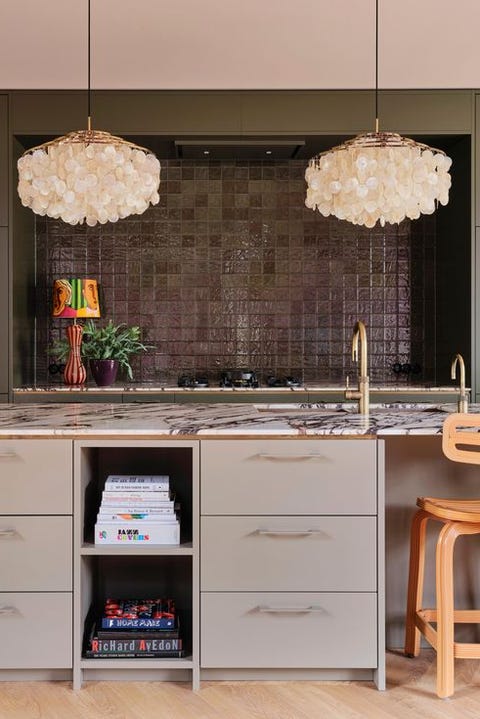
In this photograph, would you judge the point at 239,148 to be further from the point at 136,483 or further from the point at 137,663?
the point at 137,663

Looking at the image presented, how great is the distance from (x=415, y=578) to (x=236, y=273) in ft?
9.87

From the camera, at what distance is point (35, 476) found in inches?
91.3

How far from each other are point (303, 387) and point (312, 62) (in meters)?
1.87

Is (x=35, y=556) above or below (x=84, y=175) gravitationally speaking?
below

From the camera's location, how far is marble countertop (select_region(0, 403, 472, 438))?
7.56 ft

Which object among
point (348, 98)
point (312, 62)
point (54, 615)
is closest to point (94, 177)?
point (54, 615)

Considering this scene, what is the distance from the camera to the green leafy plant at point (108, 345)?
4820mm

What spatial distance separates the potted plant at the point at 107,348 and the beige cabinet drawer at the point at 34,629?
8.00 ft

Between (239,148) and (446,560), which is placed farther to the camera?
(239,148)

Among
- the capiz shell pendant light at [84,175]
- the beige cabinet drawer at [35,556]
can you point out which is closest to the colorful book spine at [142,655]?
the beige cabinet drawer at [35,556]

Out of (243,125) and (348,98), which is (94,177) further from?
(348,98)

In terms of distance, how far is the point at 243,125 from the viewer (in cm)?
449

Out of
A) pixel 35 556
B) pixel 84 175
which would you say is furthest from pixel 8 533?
pixel 84 175

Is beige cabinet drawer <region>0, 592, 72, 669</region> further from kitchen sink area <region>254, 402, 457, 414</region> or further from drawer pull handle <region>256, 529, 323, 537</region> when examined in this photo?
kitchen sink area <region>254, 402, 457, 414</region>
